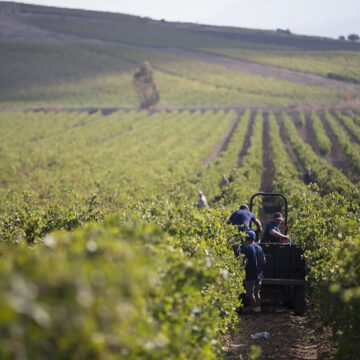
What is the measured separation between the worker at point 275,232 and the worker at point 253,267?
977mm

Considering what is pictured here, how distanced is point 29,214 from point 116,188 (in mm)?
11907

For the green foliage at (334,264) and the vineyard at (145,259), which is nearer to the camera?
the vineyard at (145,259)

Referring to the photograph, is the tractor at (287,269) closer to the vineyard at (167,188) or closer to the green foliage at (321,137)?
the vineyard at (167,188)

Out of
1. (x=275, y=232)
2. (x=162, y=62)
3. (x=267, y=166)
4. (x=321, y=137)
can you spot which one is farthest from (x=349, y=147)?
(x=162, y=62)

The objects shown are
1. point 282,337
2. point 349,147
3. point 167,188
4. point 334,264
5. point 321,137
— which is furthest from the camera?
point 321,137

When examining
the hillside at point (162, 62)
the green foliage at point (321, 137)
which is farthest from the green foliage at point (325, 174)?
the hillside at point (162, 62)

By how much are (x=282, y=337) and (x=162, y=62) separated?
112236mm

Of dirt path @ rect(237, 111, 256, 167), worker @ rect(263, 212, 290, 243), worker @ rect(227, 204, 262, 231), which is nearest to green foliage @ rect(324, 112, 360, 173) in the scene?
dirt path @ rect(237, 111, 256, 167)

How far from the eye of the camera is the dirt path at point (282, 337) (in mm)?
9344

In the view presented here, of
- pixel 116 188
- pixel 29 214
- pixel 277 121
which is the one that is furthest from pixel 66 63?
pixel 29 214

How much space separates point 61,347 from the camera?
3613 millimetres

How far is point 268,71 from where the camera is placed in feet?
367

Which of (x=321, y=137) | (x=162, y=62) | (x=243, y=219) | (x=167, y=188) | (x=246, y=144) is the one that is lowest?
(x=246, y=144)

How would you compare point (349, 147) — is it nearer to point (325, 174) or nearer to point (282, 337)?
point (325, 174)
